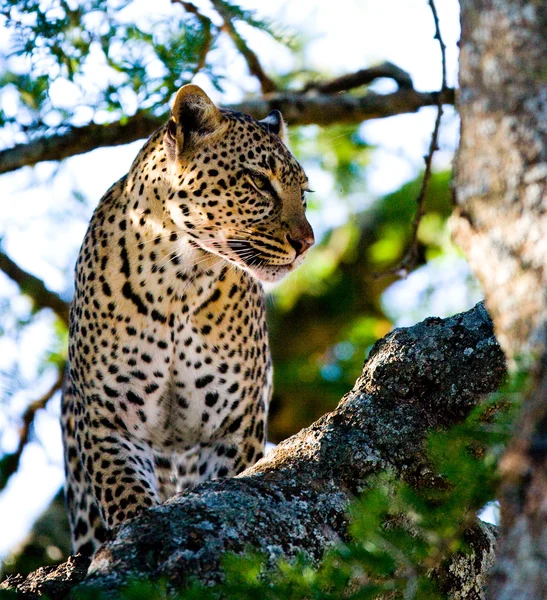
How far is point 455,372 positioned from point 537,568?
3.31 meters

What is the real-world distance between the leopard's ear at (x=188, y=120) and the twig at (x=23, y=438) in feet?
15.1

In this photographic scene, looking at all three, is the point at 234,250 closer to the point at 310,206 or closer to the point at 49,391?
the point at 49,391

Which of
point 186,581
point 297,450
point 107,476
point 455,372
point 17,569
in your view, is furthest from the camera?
point 17,569

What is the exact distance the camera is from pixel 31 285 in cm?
1089

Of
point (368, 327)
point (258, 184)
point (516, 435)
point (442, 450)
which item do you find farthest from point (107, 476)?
point (368, 327)

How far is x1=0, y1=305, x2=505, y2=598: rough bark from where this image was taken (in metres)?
4.36

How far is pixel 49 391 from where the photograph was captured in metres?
11.4

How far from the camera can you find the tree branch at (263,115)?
8.39 meters

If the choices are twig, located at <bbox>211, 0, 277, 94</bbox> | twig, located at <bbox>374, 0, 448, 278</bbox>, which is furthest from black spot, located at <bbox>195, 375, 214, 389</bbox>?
twig, located at <bbox>211, 0, 277, 94</bbox>

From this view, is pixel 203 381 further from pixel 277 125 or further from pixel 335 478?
pixel 335 478

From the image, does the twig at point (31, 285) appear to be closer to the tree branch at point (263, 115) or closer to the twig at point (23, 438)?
the twig at point (23, 438)

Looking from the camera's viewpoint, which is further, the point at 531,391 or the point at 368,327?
the point at 368,327

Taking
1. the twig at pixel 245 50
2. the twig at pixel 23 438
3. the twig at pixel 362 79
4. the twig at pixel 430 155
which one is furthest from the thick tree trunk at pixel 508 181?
the twig at pixel 23 438

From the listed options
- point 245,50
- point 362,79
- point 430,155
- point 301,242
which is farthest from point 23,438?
point 430,155
